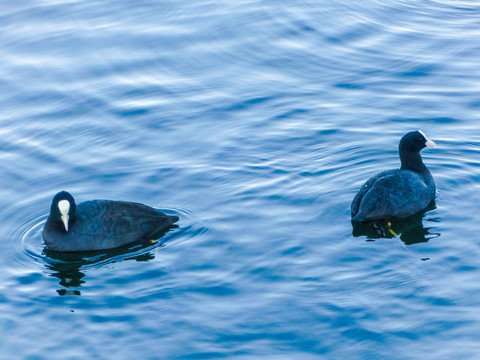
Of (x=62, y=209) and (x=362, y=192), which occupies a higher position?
(x=62, y=209)

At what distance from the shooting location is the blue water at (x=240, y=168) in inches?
397

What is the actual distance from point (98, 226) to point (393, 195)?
13.0 ft

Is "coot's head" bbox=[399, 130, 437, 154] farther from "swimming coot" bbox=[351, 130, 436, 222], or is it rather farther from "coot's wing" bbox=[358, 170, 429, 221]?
"coot's wing" bbox=[358, 170, 429, 221]

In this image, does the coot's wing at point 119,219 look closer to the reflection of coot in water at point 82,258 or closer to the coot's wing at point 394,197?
the reflection of coot in water at point 82,258

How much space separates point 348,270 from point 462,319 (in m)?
1.59

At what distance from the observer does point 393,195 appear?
1226 centimetres

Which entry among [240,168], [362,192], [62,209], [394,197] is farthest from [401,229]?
[62,209]

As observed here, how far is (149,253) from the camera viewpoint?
467 inches

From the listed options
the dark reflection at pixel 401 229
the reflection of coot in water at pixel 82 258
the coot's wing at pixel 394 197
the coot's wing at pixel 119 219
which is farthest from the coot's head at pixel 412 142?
the reflection of coot in water at pixel 82 258

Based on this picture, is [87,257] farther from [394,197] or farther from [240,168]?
[394,197]

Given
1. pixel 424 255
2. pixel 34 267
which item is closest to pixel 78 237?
pixel 34 267

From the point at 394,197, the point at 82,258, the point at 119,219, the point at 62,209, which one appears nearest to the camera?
the point at 62,209

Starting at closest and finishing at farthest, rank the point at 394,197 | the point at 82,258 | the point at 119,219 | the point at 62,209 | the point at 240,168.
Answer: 1. the point at 62,209
2. the point at 82,258
3. the point at 119,219
4. the point at 394,197
5. the point at 240,168

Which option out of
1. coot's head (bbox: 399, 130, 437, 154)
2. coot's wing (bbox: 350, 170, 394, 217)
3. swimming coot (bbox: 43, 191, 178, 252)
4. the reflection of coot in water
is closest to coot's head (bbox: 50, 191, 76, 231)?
swimming coot (bbox: 43, 191, 178, 252)
